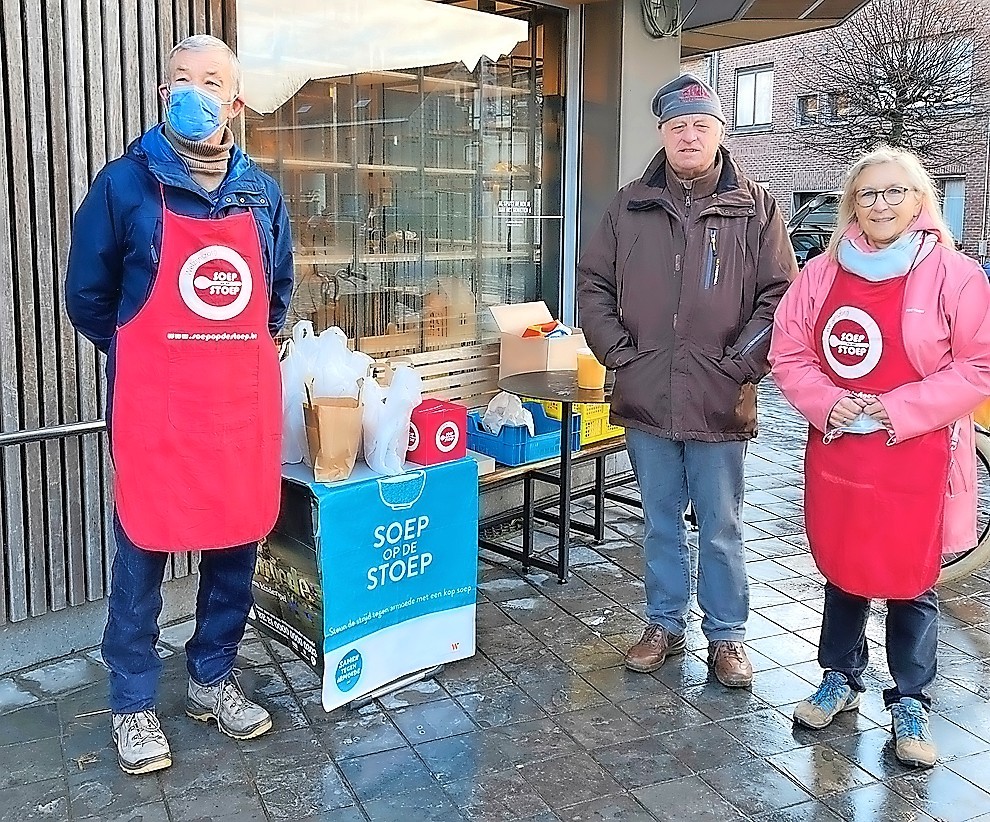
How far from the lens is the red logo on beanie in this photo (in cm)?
323

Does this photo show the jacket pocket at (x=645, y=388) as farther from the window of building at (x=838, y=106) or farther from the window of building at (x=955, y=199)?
the window of building at (x=955, y=199)

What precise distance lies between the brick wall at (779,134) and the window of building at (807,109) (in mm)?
176

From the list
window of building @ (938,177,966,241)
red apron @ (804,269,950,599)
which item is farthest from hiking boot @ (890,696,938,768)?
window of building @ (938,177,966,241)

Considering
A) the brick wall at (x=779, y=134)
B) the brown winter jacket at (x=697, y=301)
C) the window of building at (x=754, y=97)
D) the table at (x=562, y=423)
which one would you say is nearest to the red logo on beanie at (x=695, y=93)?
the brown winter jacket at (x=697, y=301)

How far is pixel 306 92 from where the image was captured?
4527 mm

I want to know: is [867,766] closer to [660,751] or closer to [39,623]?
[660,751]

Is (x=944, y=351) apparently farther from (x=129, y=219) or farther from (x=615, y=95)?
(x=615, y=95)

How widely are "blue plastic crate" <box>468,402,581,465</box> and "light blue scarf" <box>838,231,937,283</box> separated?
2.05m

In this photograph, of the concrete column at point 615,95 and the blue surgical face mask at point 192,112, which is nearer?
the blue surgical face mask at point 192,112

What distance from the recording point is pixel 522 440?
4605 millimetres

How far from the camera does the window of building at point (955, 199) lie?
814 inches

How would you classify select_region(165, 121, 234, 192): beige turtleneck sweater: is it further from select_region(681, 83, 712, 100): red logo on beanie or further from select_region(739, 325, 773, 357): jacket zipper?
select_region(739, 325, 773, 357): jacket zipper

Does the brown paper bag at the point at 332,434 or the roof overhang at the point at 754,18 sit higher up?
the roof overhang at the point at 754,18

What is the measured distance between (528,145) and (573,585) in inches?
98.7
